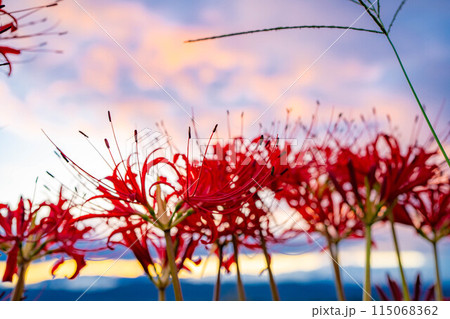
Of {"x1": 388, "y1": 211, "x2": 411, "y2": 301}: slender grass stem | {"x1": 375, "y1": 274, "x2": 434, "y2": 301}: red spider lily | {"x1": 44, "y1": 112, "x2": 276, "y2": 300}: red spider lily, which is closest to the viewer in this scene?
{"x1": 44, "y1": 112, "x2": 276, "y2": 300}: red spider lily

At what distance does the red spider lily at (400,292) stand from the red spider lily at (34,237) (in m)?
0.72

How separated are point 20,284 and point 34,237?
7 cm

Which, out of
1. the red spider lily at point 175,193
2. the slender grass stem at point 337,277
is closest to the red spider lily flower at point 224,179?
the red spider lily at point 175,193

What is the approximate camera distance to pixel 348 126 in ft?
3.23

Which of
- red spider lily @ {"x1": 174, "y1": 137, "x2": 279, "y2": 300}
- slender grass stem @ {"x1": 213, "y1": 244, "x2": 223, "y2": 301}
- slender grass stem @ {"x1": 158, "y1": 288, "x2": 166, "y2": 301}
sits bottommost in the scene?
slender grass stem @ {"x1": 158, "y1": 288, "x2": 166, "y2": 301}

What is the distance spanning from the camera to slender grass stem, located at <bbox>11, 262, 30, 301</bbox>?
0.62m

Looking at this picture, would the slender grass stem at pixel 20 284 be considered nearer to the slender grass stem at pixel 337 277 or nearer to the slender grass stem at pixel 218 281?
the slender grass stem at pixel 218 281

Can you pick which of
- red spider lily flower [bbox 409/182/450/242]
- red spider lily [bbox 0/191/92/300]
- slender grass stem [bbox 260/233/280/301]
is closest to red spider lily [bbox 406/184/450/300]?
red spider lily flower [bbox 409/182/450/242]

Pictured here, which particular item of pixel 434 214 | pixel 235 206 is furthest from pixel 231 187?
pixel 434 214

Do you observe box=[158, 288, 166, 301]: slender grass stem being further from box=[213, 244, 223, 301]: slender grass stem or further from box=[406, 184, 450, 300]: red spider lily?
box=[406, 184, 450, 300]: red spider lily

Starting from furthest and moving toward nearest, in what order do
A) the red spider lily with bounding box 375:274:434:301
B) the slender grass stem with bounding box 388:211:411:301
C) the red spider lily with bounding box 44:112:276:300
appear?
the red spider lily with bounding box 375:274:434:301, the slender grass stem with bounding box 388:211:411:301, the red spider lily with bounding box 44:112:276:300

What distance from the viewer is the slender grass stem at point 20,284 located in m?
0.62
